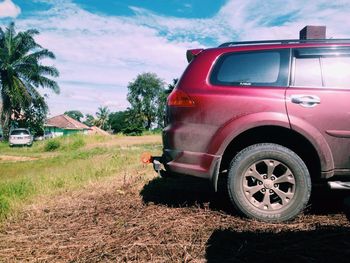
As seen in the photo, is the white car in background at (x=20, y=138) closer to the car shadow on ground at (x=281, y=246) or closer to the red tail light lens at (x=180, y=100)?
the red tail light lens at (x=180, y=100)

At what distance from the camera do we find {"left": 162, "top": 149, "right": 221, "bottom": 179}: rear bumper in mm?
3715

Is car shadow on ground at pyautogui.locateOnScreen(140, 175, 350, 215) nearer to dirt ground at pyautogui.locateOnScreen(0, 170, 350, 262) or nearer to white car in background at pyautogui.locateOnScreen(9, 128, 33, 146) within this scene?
dirt ground at pyautogui.locateOnScreen(0, 170, 350, 262)

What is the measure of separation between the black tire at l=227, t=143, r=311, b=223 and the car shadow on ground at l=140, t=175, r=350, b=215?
31cm

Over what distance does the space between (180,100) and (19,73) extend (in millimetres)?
39835

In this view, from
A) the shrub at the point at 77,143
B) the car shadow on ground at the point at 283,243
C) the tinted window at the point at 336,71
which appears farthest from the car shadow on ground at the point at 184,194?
the shrub at the point at 77,143

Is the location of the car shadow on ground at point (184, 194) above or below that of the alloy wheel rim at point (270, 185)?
below

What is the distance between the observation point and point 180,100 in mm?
3879

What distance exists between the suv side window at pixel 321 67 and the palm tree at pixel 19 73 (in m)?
38.5

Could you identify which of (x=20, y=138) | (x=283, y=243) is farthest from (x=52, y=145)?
(x=283, y=243)

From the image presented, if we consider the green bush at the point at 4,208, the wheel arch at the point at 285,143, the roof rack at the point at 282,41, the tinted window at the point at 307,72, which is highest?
the roof rack at the point at 282,41

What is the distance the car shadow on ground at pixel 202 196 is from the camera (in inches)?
157

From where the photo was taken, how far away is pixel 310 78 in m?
3.70

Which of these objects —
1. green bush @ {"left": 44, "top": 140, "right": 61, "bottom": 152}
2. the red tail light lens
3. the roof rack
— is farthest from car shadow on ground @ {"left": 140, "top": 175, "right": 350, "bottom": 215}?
green bush @ {"left": 44, "top": 140, "right": 61, "bottom": 152}

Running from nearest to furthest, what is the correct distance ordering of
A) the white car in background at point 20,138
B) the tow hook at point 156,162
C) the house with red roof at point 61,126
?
the tow hook at point 156,162, the white car in background at point 20,138, the house with red roof at point 61,126
